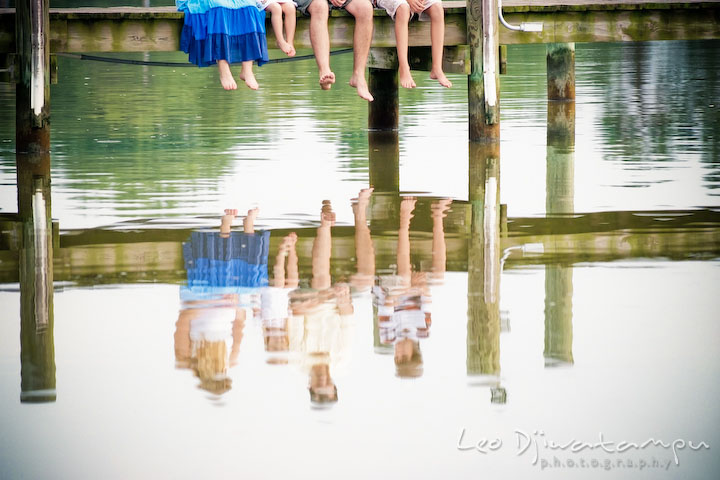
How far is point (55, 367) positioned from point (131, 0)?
35.6 meters

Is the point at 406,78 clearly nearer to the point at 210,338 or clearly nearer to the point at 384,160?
the point at 384,160

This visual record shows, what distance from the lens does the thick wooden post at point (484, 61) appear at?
1005cm

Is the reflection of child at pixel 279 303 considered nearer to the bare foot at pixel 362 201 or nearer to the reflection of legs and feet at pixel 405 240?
the reflection of legs and feet at pixel 405 240

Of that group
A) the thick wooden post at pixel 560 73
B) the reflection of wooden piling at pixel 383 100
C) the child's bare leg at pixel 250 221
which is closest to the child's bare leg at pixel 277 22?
the child's bare leg at pixel 250 221

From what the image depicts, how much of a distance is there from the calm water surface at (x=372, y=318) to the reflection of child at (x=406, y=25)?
0.61 metres

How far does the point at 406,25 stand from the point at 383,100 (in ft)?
8.46

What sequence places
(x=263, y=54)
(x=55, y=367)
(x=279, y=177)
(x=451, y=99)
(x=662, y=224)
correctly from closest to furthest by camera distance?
(x=55, y=367) → (x=662, y=224) → (x=279, y=177) → (x=263, y=54) → (x=451, y=99)

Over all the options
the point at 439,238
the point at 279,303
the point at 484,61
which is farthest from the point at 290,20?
the point at 279,303

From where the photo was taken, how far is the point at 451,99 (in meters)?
16.4

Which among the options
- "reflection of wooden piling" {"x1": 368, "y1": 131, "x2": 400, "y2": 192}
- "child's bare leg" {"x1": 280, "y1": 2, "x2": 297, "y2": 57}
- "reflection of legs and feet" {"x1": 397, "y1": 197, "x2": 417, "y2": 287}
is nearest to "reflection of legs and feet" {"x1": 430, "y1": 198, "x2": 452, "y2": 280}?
"reflection of legs and feet" {"x1": 397, "y1": 197, "x2": 417, "y2": 287}

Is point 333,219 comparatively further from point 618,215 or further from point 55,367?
point 55,367

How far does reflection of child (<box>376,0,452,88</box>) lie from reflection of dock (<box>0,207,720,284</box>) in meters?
2.97

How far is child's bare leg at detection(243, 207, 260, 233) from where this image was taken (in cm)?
664

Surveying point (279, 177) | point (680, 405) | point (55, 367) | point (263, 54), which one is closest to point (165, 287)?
point (55, 367)
